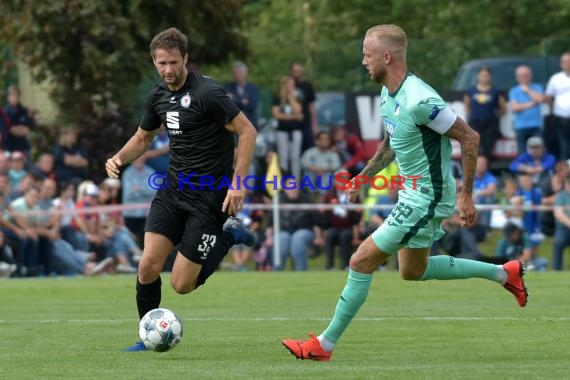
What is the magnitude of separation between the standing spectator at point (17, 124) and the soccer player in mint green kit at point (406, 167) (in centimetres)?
1423

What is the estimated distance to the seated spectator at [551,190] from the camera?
2025cm

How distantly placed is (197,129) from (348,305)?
5.94 ft

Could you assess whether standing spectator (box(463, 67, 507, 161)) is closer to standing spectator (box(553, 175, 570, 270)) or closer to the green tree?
standing spectator (box(553, 175, 570, 270))

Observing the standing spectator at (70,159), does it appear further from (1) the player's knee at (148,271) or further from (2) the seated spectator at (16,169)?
(1) the player's knee at (148,271)

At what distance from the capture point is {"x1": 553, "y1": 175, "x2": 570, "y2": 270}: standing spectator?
65.3 ft

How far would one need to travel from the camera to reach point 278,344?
10.3 m

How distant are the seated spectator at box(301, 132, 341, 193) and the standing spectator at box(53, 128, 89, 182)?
11.7 ft

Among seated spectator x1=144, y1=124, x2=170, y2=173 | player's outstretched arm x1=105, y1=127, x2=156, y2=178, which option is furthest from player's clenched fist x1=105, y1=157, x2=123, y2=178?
seated spectator x1=144, y1=124, x2=170, y2=173

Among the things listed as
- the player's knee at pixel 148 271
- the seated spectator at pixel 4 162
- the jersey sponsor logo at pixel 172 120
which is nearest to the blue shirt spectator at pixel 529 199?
the seated spectator at pixel 4 162

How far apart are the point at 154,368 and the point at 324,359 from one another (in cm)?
114

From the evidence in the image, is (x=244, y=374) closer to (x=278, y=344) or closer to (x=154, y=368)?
(x=154, y=368)

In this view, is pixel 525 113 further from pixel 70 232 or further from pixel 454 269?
pixel 454 269

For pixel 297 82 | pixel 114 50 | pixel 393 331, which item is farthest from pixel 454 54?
pixel 393 331

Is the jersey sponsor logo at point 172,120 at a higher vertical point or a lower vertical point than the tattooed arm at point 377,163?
higher
